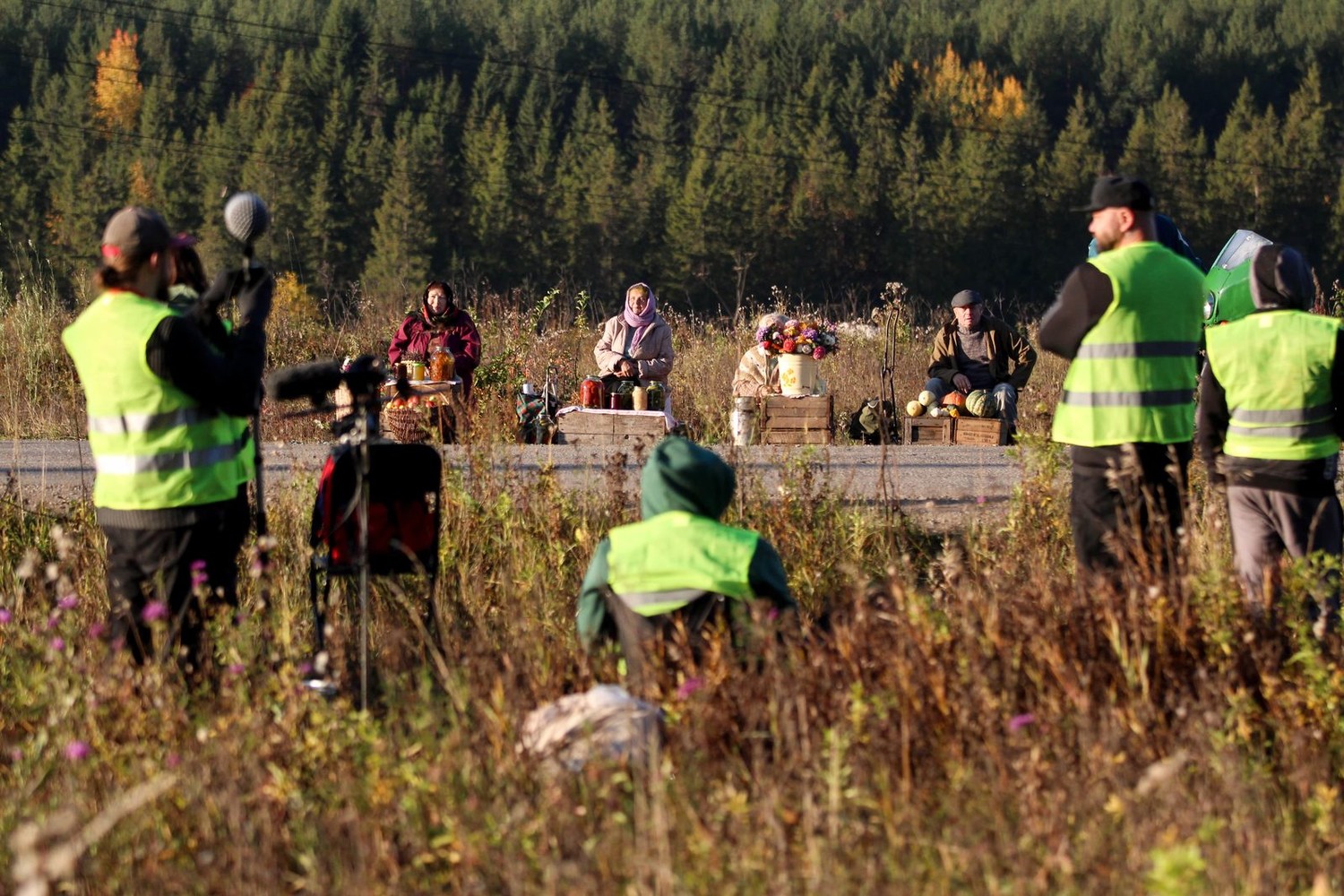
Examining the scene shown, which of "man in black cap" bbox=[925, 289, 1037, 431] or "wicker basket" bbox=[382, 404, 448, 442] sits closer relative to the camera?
"wicker basket" bbox=[382, 404, 448, 442]

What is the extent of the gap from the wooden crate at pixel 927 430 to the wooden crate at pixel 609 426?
2.09 meters

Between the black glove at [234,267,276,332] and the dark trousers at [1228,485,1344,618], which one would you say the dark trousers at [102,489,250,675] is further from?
the dark trousers at [1228,485,1344,618]

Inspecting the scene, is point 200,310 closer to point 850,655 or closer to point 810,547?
point 850,655

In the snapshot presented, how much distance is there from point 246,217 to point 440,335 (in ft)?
26.7

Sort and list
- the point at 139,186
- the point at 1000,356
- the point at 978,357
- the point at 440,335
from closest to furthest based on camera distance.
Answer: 1. the point at 440,335
2. the point at 1000,356
3. the point at 978,357
4. the point at 139,186

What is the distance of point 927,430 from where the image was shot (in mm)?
14148

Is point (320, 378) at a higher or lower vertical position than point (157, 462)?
higher

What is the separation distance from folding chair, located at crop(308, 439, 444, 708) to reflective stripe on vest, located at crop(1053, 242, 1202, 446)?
228 cm

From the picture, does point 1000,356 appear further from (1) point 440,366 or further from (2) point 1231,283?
(2) point 1231,283

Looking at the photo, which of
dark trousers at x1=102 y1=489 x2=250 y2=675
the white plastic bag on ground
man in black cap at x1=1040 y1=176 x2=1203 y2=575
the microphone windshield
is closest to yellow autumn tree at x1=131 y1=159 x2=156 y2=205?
dark trousers at x1=102 y1=489 x2=250 y2=675

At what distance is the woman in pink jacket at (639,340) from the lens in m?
14.1

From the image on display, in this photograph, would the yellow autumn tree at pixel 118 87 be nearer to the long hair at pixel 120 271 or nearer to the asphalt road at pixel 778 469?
the asphalt road at pixel 778 469

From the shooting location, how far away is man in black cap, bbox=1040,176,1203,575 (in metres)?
5.95

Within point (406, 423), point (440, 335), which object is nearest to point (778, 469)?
point (406, 423)
